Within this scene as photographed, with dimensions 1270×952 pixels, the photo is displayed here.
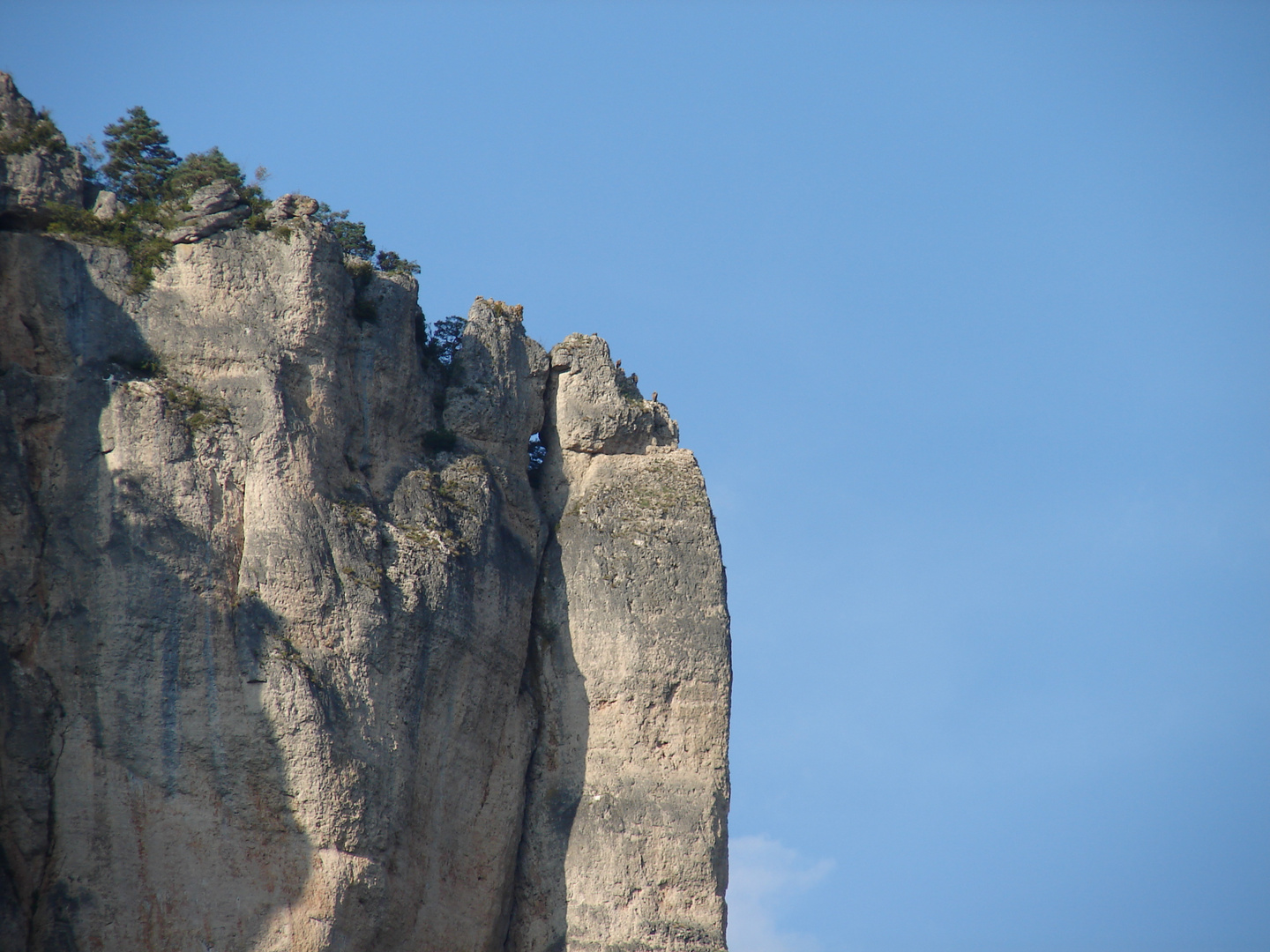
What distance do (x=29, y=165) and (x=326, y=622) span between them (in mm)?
10656

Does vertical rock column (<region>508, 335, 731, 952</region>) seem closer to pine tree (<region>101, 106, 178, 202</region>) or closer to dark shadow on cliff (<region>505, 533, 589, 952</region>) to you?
dark shadow on cliff (<region>505, 533, 589, 952</region>)

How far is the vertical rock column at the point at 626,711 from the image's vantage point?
31000 mm

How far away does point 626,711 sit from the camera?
3206 centimetres

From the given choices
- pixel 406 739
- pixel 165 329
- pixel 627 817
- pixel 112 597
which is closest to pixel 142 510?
pixel 112 597

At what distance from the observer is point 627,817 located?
3138 centimetres

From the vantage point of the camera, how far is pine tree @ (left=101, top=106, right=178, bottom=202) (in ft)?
116

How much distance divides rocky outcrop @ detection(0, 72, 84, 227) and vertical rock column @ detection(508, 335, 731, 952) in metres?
11.5

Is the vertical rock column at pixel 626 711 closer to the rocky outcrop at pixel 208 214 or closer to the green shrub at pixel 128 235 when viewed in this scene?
the rocky outcrop at pixel 208 214

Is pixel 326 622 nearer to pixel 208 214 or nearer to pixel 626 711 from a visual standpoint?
pixel 626 711

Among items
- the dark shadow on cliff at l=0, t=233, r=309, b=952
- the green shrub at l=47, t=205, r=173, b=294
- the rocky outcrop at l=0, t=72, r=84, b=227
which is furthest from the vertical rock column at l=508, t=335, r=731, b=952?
the rocky outcrop at l=0, t=72, r=84, b=227

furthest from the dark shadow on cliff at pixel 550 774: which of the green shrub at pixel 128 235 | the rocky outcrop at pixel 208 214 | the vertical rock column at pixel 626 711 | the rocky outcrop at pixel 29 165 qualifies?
the rocky outcrop at pixel 29 165

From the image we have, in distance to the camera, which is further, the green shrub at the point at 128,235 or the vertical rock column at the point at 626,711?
the vertical rock column at the point at 626,711

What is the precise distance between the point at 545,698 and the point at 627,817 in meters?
3.00

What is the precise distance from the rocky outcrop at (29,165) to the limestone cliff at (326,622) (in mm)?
70
